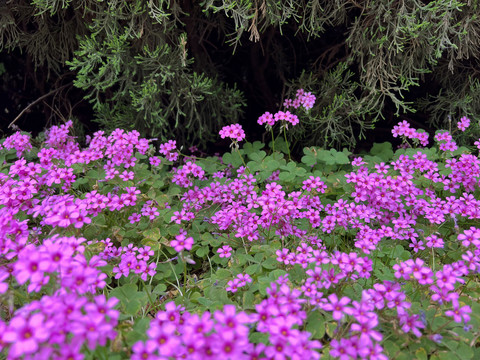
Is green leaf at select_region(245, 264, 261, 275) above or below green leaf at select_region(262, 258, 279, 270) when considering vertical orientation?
below

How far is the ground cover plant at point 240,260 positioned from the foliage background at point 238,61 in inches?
14.8

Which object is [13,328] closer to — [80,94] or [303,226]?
[303,226]

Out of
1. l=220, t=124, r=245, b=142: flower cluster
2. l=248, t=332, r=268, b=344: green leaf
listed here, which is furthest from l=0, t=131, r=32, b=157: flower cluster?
l=248, t=332, r=268, b=344: green leaf

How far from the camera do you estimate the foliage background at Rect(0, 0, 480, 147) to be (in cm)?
298

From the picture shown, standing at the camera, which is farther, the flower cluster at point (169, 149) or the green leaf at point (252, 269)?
the flower cluster at point (169, 149)

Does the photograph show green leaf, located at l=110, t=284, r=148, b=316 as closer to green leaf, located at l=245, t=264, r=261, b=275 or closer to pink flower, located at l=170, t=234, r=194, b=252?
pink flower, located at l=170, t=234, r=194, b=252

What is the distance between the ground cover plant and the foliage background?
375mm

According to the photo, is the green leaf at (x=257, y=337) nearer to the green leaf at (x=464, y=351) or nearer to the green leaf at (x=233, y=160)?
the green leaf at (x=464, y=351)

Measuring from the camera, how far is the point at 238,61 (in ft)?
13.5

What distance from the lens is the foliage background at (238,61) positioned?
2.98m

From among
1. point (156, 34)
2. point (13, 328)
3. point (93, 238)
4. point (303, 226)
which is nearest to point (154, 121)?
point (156, 34)

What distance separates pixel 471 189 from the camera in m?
2.77

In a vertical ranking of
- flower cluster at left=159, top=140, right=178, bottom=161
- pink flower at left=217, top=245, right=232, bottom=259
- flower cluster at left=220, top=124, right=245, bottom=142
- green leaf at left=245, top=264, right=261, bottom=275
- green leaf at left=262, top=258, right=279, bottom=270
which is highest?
flower cluster at left=220, top=124, right=245, bottom=142

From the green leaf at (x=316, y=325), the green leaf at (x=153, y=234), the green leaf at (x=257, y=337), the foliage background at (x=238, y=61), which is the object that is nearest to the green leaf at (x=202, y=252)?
the green leaf at (x=153, y=234)
